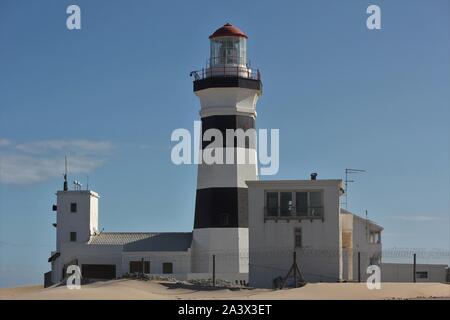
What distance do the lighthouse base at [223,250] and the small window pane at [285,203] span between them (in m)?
4.98

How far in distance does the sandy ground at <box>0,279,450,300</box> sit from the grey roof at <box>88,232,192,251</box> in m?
8.88

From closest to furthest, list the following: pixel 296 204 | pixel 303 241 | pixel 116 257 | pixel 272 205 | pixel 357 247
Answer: pixel 303 241 < pixel 296 204 < pixel 272 205 < pixel 357 247 < pixel 116 257

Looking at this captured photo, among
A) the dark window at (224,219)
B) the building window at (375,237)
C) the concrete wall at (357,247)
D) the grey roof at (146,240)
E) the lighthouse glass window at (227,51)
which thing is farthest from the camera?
the building window at (375,237)

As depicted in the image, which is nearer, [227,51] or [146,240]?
[227,51]

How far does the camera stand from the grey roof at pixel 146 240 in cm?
5850

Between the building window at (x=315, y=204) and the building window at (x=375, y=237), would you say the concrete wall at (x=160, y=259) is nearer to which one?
the building window at (x=315, y=204)

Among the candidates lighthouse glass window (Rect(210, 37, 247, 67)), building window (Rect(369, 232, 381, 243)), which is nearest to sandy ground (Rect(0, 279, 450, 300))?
building window (Rect(369, 232, 381, 243))

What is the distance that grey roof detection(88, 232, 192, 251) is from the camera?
192 feet

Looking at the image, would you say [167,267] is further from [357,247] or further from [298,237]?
[357,247]

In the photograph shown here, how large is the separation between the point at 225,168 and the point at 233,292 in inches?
440

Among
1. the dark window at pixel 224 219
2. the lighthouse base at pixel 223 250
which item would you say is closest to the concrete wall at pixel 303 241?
the lighthouse base at pixel 223 250

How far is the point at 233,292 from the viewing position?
46719 millimetres

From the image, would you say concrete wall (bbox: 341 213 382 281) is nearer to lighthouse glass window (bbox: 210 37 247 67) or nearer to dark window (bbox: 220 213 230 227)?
dark window (bbox: 220 213 230 227)

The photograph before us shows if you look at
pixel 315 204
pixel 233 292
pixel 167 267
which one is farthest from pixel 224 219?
pixel 233 292
